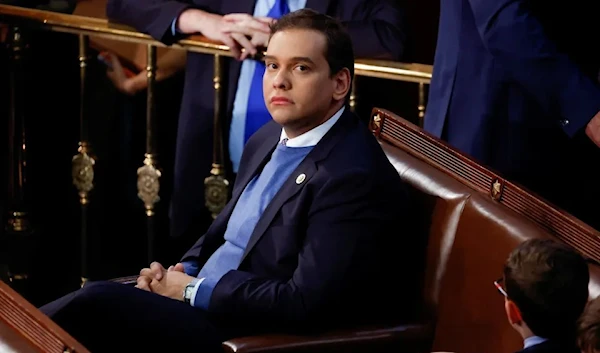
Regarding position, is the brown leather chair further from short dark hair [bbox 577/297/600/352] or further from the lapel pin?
short dark hair [bbox 577/297/600/352]

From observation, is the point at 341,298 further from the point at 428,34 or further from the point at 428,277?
the point at 428,34

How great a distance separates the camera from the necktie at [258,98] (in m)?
3.81

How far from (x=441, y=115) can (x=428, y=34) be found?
5.75 feet

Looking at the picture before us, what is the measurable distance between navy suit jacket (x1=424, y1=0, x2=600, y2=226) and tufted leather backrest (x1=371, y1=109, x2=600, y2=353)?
27cm

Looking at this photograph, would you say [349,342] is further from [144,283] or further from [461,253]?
[144,283]

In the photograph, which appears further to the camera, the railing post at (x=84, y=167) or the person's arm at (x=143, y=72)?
the person's arm at (x=143, y=72)

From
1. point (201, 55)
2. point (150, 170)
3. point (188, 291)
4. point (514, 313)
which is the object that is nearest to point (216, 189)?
point (150, 170)

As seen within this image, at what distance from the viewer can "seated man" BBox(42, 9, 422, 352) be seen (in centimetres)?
261

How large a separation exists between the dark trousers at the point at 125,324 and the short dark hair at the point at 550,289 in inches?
30.5

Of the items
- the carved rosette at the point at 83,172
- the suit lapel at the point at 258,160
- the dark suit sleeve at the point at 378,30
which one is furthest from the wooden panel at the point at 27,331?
the carved rosette at the point at 83,172

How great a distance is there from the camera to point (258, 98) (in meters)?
3.85

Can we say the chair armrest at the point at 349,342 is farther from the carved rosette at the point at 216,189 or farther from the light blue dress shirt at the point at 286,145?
the carved rosette at the point at 216,189

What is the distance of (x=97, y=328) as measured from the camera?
8.65ft

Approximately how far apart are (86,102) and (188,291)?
164cm
